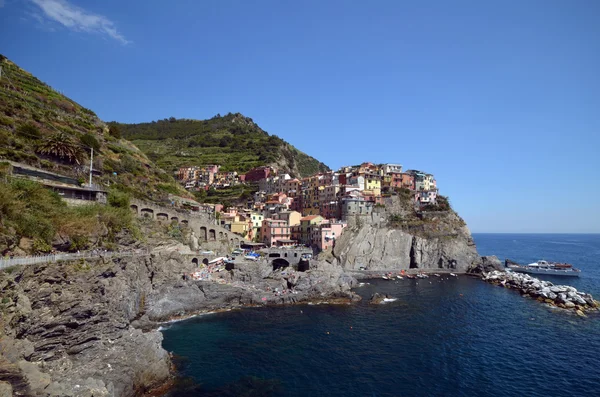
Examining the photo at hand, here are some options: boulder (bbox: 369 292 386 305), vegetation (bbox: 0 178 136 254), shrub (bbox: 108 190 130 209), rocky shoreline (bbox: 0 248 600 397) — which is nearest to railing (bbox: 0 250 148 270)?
rocky shoreline (bbox: 0 248 600 397)

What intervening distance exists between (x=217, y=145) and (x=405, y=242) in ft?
324

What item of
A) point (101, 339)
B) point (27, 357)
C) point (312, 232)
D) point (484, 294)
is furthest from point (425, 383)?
point (312, 232)

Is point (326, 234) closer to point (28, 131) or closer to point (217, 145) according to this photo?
point (28, 131)

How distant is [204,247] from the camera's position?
5547cm

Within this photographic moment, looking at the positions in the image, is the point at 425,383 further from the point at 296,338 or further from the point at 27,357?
the point at 27,357

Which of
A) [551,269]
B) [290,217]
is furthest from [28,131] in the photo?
[551,269]

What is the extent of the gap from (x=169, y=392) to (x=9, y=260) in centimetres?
1331

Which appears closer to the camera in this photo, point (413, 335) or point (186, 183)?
point (413, 335)

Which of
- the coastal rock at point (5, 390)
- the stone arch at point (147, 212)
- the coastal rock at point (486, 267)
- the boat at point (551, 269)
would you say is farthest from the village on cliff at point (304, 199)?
the coastal rock at point (5, 390)

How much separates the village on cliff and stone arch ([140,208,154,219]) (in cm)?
1033

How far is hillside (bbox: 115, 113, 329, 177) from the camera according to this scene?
123375 millimetres

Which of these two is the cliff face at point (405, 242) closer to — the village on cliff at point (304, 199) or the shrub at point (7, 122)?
the village on cliff at point (304, 199)

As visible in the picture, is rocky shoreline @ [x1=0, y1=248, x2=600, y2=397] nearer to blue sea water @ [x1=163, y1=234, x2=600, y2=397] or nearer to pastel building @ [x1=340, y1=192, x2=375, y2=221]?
blue sea water @ [x1=163, y1=234, x2=600, y2=397]

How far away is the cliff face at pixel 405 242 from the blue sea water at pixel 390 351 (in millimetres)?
22625
